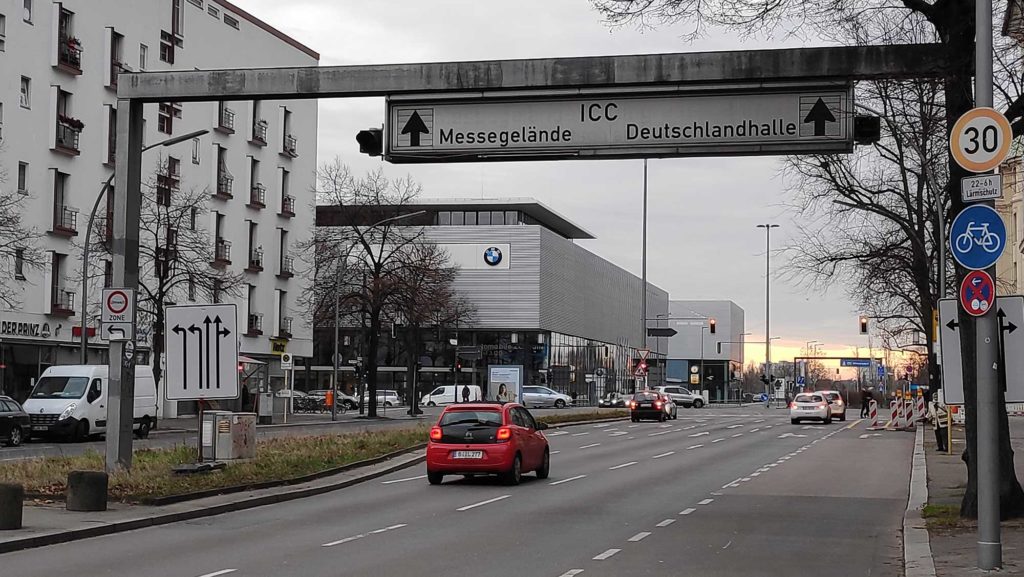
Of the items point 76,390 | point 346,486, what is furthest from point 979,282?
point 76,390

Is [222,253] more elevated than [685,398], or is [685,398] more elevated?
[222,253]

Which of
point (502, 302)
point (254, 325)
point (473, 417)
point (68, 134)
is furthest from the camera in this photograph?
point (502, 302)

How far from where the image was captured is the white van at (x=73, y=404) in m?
36.8

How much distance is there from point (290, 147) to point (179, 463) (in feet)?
177

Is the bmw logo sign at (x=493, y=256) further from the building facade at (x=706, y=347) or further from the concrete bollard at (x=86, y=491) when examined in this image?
the concrete bollard at (x=86, y=491)

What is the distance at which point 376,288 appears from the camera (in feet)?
194

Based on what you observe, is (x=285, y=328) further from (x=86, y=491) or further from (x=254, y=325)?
(x=86, y=491)

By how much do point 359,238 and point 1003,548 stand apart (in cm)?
4726

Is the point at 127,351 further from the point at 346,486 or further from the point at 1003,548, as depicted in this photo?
the point at 1003,548

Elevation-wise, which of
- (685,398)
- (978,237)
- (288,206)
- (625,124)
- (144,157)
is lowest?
(685,398)

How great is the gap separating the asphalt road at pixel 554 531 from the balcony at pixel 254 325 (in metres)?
44.0

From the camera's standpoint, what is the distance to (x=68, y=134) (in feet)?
175

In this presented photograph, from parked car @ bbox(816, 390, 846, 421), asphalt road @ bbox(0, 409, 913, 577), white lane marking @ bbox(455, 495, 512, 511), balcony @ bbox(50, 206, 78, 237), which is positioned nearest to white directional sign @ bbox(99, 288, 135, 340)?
asphalt road @ bbox(0, 409, 913, 577)

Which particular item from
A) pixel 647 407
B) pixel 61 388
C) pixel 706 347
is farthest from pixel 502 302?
pixel 706 347
